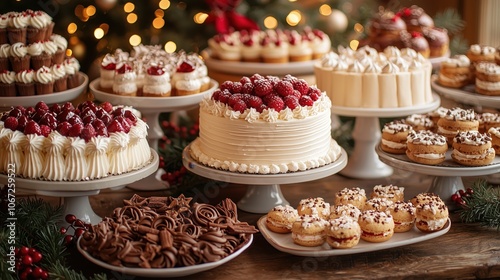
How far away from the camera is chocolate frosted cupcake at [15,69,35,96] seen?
3.02m

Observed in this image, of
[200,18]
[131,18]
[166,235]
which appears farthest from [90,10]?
[166,235]

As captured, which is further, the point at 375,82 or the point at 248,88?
the point at 375,82

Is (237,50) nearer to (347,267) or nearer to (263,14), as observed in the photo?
(263,14)

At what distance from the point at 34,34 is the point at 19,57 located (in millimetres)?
Answer: 127

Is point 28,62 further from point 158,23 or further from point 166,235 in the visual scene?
point 158,23

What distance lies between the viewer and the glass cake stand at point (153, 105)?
10.4 feet

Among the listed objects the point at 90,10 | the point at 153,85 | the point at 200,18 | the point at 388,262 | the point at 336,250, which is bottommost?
the point at 388,262

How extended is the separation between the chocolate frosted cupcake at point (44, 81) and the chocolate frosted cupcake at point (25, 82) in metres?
0.02

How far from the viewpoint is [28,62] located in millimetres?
3041

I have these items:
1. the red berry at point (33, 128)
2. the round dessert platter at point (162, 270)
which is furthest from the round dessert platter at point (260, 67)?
the round dessert platter at point (162, 270)

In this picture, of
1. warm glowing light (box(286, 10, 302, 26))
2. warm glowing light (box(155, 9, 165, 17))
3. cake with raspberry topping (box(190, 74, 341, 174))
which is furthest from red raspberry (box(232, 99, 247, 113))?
warm glowing light (box(286, 10, 302, 26))

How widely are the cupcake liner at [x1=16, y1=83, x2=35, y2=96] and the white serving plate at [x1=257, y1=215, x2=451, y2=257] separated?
124 cm

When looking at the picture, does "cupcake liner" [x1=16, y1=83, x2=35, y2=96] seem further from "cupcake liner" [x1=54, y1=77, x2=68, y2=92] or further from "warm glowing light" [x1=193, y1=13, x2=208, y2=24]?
"warm glowing light" [x1=193, y1=13, x2=208, y2=24]

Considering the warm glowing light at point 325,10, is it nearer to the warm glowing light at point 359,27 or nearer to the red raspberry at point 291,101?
the warm glowing light at point 359,27
